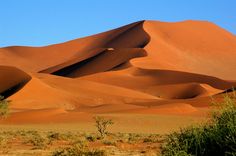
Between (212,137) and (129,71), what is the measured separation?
95.5 meters

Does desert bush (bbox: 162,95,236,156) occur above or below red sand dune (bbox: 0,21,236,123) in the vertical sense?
below

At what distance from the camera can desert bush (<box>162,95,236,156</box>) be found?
33.3 ft

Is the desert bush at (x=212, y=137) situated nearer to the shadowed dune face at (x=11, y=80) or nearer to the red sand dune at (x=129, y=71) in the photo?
the red sand dune at (x=129, y=71)

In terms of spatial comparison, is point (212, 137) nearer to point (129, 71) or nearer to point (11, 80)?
point (11, 80)

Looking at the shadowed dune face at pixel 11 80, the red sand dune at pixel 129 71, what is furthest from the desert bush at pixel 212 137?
the shadowed dune face at pixel 11 80

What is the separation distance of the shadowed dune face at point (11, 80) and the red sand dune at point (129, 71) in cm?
4

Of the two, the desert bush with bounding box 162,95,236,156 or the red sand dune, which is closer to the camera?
the desert bush with bounding box 162,95,236,156

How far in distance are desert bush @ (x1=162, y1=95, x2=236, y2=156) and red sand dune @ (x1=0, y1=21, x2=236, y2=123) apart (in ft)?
128

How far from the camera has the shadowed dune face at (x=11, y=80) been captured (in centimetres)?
7264

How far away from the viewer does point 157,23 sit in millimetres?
141875

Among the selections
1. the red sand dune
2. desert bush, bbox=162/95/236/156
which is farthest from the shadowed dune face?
desert bush, bbox=162/95/236/156

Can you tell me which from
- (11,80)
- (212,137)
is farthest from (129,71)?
(212,137)

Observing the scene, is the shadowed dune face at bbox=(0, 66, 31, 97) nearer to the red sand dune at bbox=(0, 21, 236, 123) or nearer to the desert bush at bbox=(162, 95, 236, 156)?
the red sand dune at bbox=(0, 21, 236, 123)

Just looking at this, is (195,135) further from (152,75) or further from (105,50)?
(105,50)
